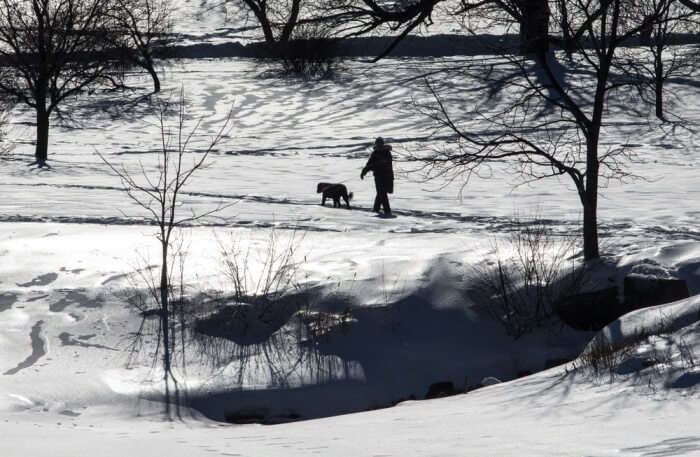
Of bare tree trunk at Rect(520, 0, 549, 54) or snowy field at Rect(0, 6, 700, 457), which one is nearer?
snowy field at Rect(0, 6, 700, 457)

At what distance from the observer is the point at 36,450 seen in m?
5.02

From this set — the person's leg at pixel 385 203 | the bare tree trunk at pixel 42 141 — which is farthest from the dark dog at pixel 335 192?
the bare tree trunk at pixel 42 141

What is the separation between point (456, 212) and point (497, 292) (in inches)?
249

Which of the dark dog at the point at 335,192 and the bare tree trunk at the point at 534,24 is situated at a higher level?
the bare tree trunk at the point at 534,24

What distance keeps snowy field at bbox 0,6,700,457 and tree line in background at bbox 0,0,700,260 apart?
122 cm

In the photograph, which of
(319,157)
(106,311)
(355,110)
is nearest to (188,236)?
(106,311)

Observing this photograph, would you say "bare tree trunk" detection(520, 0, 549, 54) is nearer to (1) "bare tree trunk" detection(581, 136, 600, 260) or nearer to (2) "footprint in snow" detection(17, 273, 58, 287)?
(1) "bare tree trunk" detection(581, 136, 600, 260)

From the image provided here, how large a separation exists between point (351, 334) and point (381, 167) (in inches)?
256

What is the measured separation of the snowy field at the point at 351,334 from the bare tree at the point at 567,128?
0.86 meters

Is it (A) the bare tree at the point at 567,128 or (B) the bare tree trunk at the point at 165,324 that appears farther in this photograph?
(A) the bare tree at the point at 567,128

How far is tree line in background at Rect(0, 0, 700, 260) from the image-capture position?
9812 mm

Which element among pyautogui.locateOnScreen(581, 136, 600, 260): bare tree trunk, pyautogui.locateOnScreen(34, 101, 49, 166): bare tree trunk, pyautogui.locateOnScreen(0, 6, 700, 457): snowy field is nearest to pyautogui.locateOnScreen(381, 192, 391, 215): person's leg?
pyautogui.locateOnScreen(0, 6, 700, 457): snowy field

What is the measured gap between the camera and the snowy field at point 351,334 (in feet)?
17.8

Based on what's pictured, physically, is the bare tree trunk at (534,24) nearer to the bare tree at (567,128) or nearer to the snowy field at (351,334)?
the bare tree at (567,128)
